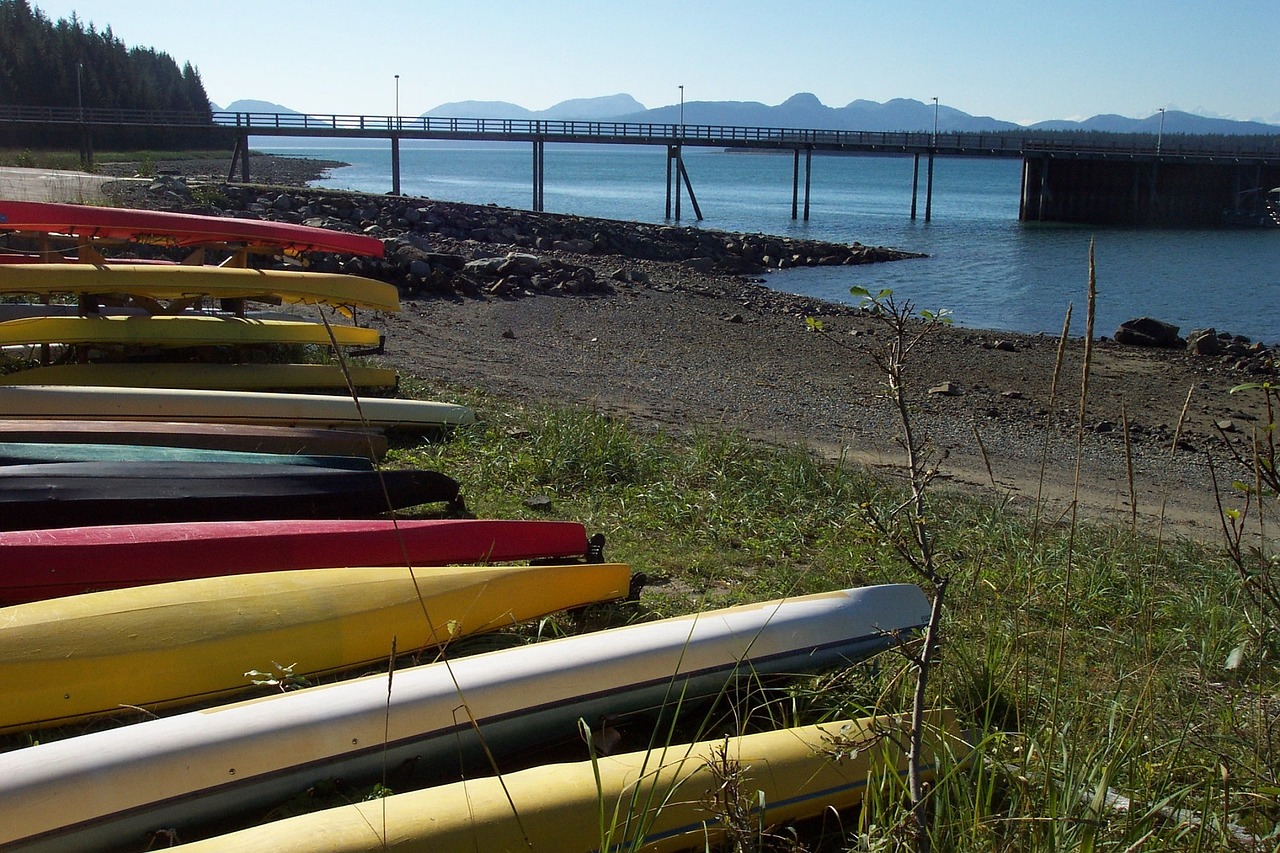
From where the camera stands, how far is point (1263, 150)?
197ft

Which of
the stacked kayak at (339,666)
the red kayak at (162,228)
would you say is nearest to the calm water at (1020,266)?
the red kayak at (162,228)

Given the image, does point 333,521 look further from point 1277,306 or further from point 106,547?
point 1277,306

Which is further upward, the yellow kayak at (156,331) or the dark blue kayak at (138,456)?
the yellow kayak at (156,331)

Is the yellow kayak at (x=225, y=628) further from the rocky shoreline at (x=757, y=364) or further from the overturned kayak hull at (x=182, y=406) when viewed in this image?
the rocky shoreline at (x=757, y=364)

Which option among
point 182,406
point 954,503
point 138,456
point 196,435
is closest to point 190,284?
point 182,406

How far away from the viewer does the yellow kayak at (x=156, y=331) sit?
727 cm

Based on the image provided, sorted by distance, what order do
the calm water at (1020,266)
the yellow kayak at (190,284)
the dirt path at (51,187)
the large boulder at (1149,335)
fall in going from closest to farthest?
1. the yellow kayak at (190,284)
2. the dirt path at (51,187)
3. the large boulder at (1149,335)
4. the calm water at (1020,266)

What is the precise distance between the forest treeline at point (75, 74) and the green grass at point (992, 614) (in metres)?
58.8

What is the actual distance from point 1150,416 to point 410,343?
9.61 metres

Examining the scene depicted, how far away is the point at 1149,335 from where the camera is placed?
65.0 ft

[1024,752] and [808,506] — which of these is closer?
[1024,752]

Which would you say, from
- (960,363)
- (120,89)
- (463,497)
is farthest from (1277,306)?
(120,89)

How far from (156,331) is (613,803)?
6475 millimetres

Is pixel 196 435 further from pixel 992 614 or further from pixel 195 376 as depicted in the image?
pixel 992 614
